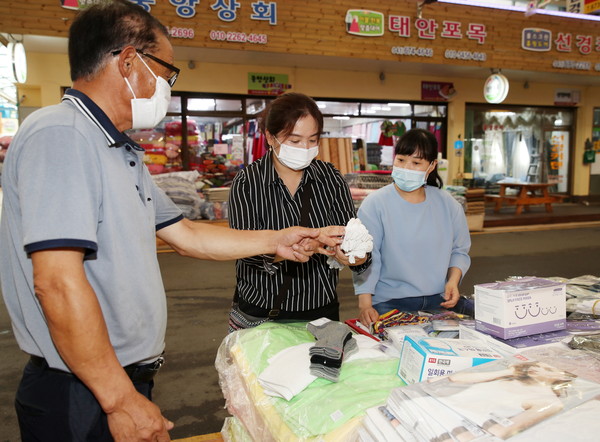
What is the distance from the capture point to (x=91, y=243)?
1030 millimetres

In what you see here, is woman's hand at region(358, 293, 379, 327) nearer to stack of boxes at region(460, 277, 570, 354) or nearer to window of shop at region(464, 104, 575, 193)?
stack of boxes at region(460, 277, 570, 354)

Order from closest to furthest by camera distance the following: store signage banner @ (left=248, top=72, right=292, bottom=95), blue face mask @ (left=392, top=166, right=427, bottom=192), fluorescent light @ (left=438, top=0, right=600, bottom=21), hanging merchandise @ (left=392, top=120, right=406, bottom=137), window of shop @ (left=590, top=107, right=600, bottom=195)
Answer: blue face mask @ (left=392, top=166, right=427, bottom=192) → fluorescent light @ (left=438, top=0, right=600, bottom=21) → store signage banner @ (left=248, top=72, right=292, bottom=95) → hanging merchandise @ (left=392, top=120, right=406, bottom=137) → window of shop @ (left=590, top=107, right=600, bottom=195)

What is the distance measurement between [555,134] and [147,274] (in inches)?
597

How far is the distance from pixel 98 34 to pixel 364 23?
8623mm

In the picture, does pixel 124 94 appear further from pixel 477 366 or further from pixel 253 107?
pixel 253 107

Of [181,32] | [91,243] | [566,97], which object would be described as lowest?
[91,243]

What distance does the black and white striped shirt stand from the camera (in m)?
2.07

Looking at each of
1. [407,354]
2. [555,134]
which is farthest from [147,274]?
[555,134]

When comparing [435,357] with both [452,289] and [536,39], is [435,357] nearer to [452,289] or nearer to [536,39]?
[452,289]

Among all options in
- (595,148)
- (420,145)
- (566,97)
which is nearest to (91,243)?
(420,145)

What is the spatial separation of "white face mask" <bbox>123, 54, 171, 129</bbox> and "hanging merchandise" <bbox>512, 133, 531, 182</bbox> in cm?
1395

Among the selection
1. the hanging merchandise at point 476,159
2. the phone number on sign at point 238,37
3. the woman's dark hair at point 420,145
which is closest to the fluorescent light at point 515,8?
the hanging merchandise at point 476,159

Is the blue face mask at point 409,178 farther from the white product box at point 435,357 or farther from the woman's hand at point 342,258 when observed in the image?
the white product box at point 435,357

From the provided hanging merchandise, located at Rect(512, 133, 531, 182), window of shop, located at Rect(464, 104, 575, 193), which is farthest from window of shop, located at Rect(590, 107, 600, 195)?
hanging merchandise, located at Rect(512, 133, 531, 182)
